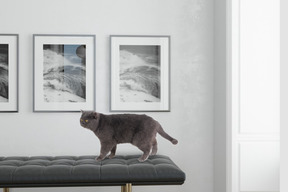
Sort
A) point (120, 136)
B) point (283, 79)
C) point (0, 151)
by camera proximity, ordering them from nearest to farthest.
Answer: point (283, 79) < point (120, 136) < point (0, 151)

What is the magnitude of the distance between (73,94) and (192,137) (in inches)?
44.7

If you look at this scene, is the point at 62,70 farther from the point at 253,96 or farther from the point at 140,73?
the point at 253,96

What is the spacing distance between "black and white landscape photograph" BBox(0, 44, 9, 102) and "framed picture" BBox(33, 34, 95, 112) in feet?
0.82

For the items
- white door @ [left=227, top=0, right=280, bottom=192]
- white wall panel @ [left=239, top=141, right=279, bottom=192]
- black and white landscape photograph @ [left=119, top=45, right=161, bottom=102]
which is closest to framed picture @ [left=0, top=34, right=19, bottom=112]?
black and white landscape photograph @ [left=119, top=45, right=161, bottom=102]

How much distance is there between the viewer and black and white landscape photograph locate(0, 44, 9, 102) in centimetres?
360

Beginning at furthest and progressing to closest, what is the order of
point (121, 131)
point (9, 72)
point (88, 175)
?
point (9, 72)
point (121, 131)
point (88, 175)

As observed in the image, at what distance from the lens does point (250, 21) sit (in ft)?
10.7

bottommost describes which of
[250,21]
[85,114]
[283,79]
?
[85,114]

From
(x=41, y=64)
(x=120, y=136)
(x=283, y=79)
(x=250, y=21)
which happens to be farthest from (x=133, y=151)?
(x=283, y=79)

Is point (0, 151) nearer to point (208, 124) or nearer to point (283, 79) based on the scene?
point (208, 124)

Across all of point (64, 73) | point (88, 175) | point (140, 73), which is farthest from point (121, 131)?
point (64, 73)

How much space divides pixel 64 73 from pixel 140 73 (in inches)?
26.4

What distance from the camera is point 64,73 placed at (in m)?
3.63

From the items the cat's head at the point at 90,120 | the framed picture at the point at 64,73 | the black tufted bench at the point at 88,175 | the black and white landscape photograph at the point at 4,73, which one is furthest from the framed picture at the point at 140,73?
the black and white landscape photograph at the point at 4,73
